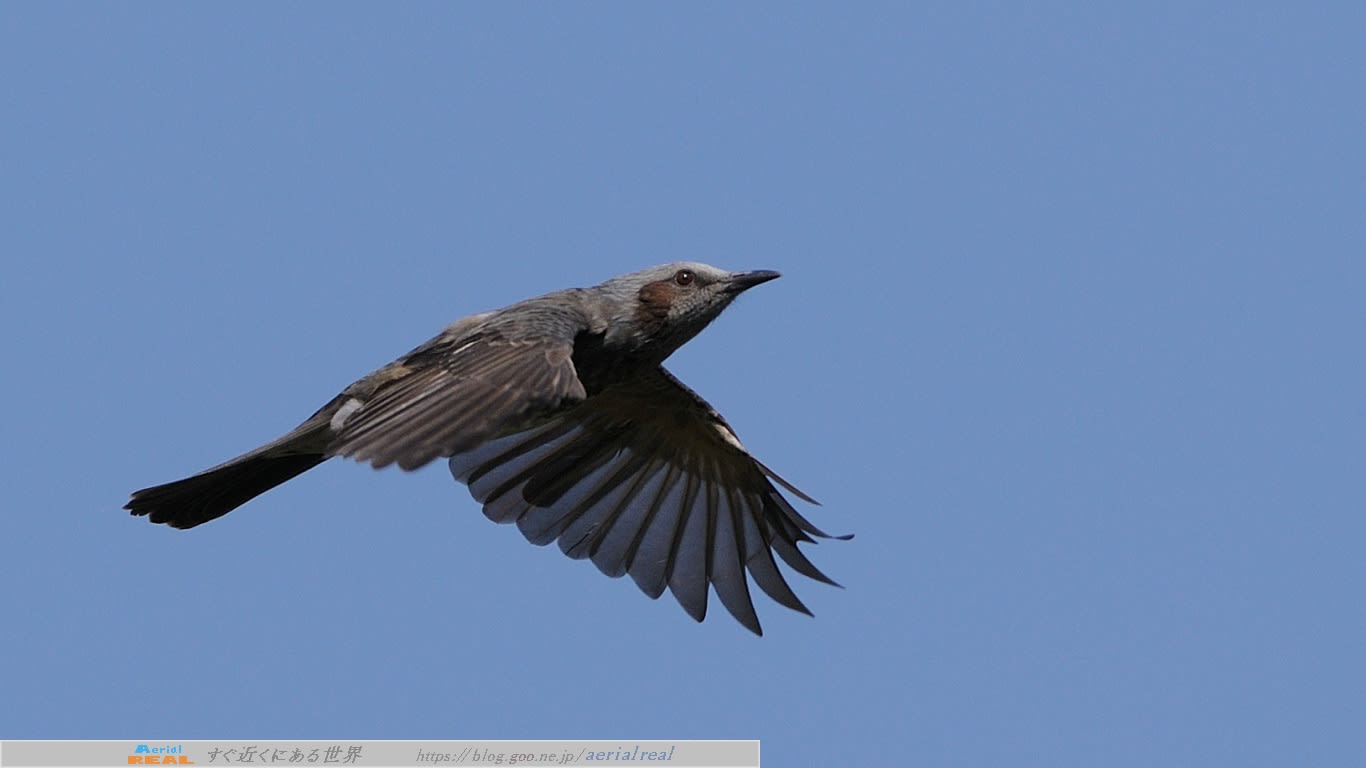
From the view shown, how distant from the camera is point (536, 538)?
11.0 metres

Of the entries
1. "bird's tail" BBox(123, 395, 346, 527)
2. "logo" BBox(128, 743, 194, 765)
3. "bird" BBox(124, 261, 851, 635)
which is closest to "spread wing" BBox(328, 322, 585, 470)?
"bird" BBox(124, 261, 851, 635)

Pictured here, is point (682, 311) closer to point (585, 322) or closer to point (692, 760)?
point (585, 322)

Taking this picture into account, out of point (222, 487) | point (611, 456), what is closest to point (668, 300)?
point (611, 456)

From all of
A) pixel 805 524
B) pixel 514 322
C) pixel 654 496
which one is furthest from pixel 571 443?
pixel 514 322

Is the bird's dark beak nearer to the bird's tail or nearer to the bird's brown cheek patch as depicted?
the bird's brown cheek patch

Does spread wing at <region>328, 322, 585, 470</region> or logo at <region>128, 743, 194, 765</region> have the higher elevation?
spread wing at <region>328, 322, 585, 470</region>

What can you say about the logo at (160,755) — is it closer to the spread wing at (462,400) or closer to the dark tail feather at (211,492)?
the dark tail feather at (211,492)

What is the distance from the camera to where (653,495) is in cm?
1136

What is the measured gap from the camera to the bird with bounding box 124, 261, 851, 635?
9.17 m

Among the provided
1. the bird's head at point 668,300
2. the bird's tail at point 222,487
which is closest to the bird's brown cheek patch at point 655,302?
the bird's head at point 668,300

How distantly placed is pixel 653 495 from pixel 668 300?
1.79 m

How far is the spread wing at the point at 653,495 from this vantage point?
36.1 ft

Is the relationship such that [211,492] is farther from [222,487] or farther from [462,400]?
[462,400]

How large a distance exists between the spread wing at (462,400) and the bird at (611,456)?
0.02 m
